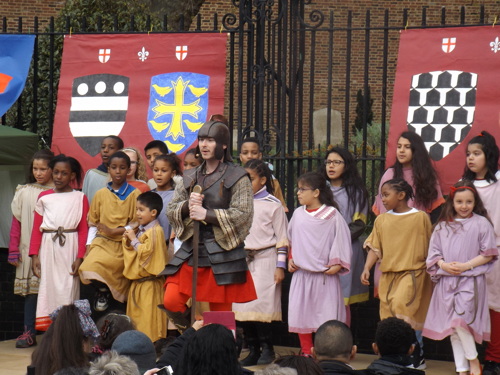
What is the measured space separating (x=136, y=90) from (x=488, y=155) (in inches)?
143

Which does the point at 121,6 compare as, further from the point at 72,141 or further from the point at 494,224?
the point at 494,224

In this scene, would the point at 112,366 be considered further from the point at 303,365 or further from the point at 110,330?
the point at 110,330

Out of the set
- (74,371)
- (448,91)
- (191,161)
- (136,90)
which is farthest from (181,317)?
(136,90)

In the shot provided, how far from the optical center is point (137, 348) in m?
5.39

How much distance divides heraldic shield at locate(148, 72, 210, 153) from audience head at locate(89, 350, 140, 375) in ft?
17.8

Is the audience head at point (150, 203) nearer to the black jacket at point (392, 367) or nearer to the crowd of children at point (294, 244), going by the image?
the crowd of children at point (294, 244)

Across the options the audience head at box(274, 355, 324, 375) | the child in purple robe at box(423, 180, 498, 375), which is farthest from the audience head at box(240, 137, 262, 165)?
the audience head at box(274, 355, 324, 375)

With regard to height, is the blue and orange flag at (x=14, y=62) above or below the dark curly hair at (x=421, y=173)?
above

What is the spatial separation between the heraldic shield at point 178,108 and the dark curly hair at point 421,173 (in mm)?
2167

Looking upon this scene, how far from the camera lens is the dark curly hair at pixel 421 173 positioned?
877 centimetres

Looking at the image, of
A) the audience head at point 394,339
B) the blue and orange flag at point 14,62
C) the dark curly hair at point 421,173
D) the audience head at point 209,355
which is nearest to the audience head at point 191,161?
the dark curly hair at point 421,173

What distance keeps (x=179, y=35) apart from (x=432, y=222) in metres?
3.14

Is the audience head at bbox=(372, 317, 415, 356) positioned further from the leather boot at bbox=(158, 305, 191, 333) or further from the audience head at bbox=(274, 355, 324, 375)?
the leather boot at bbox=(158, 305, 191, 333)

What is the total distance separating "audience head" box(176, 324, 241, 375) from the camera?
184 inches
